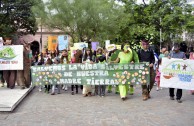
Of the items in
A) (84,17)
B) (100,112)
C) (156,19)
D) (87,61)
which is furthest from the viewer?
(84,17)

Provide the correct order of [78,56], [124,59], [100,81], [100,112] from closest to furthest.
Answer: [100,112]
[124,59]
[100,81]
[78,56]

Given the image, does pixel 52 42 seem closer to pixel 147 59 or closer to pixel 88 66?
pixel 88 66

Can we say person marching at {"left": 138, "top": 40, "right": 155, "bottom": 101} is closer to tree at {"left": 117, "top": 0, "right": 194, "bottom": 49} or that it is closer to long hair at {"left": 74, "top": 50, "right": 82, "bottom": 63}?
long hair at {"left": 74, "top": 50, "right": 82, "bottom": 63}

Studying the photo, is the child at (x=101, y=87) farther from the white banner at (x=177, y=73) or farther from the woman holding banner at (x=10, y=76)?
the woman holding banner at (x=10, y=76)

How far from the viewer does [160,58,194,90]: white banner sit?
1172 cm

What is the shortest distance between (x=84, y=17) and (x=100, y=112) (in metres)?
32.3

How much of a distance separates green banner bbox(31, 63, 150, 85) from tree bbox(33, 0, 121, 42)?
88.7ft

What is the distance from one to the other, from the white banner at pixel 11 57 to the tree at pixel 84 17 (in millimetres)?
26271

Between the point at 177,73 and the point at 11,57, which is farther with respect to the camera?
the point at 11,57

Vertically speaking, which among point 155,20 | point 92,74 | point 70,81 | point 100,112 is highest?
point 155,20

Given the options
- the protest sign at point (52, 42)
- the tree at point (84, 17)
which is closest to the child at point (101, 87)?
the protest sign at point (52, 42)

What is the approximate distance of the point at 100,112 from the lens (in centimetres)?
973

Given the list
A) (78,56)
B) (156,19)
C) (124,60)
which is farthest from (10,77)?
(156,19)

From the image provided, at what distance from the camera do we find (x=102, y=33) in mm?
41906
